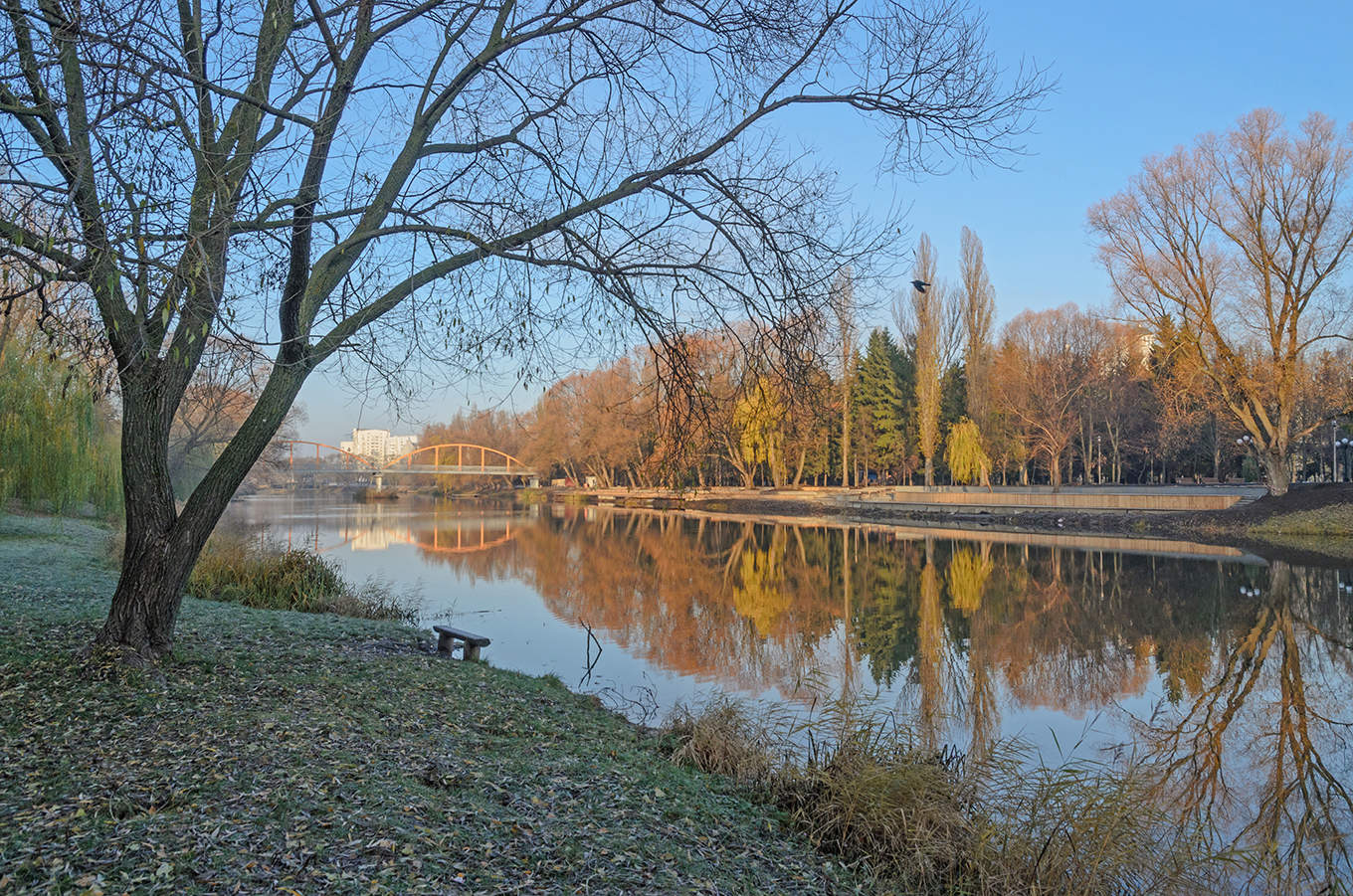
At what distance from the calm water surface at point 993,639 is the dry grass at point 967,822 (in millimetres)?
1051

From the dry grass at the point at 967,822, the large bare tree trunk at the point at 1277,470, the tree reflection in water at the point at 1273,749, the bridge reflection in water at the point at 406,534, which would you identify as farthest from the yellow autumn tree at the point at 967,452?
the dry grass at the point at 967,822

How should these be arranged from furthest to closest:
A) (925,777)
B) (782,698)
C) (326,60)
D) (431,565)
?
(431,565), (782,698), (326,60), (925,777)

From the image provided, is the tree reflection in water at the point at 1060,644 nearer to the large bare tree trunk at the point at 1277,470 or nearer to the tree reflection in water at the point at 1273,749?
the tree reflection in water at the point at 1273,749

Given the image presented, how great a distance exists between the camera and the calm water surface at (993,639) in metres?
7.10

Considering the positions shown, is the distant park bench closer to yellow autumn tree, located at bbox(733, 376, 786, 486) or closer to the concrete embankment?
yellow autumn tree, located at bbox(733, 376, 786, 486)

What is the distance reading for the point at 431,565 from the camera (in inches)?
814

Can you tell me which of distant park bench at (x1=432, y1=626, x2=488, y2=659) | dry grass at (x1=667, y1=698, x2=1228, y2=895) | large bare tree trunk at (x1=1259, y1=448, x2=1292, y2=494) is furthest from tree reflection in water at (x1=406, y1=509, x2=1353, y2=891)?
large bare tree trunk at (x1=1259, y1=448, x2=1292, y2=494)

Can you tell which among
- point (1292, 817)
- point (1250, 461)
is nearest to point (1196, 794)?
point (1292, 817)

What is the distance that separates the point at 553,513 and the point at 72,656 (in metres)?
40.6

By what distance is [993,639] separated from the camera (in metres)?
11.3

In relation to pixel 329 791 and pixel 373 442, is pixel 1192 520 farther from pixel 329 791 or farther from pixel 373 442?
pixel 329 791

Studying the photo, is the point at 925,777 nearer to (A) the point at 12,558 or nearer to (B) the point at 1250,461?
(A) the point at 12,558

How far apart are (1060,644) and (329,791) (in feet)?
32.7

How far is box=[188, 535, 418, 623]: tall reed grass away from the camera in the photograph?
36.5 feet
